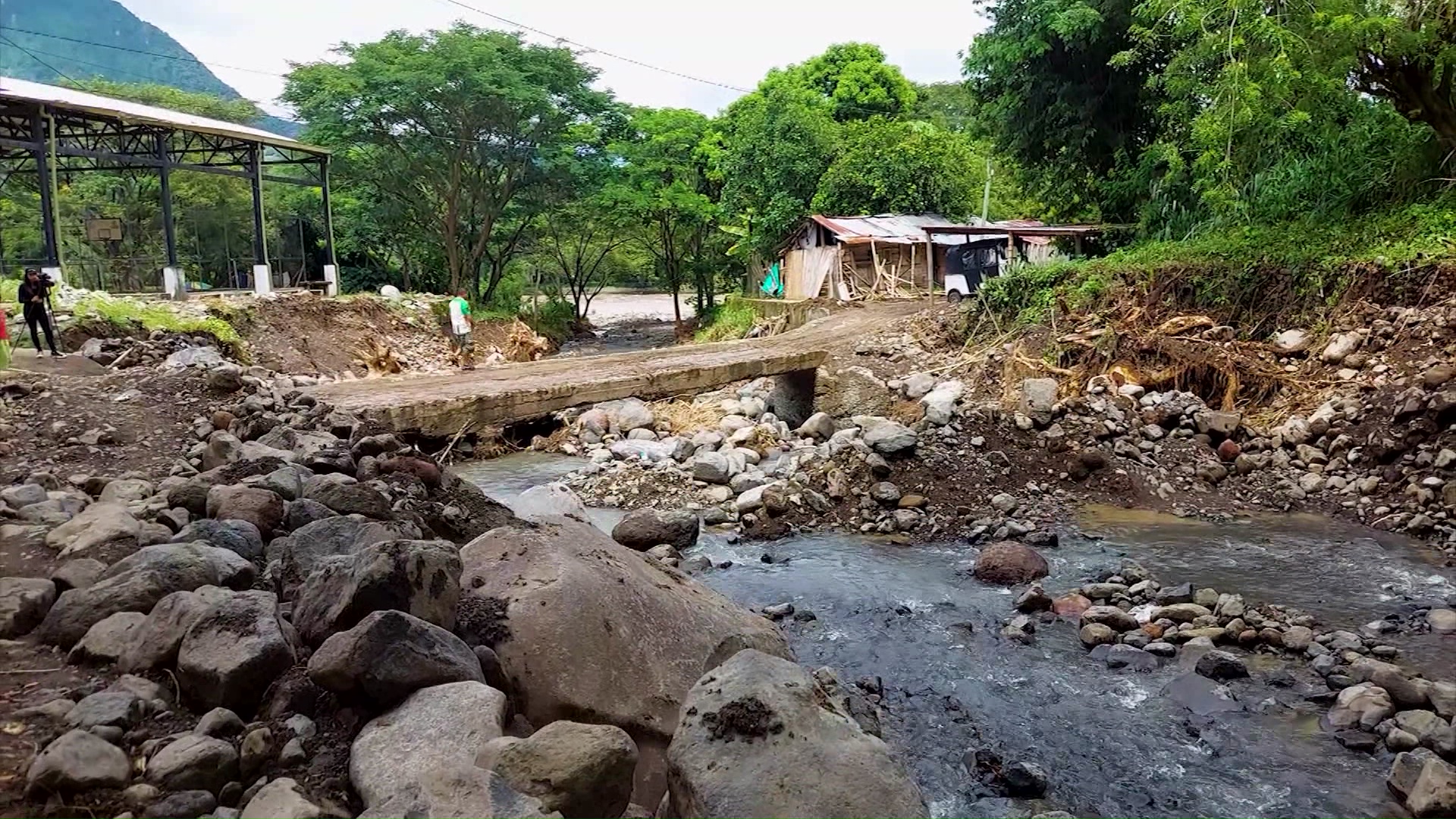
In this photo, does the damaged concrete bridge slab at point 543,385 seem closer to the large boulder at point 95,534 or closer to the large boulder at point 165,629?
the large boulder at point 95,534

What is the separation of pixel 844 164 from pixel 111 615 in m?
25.7

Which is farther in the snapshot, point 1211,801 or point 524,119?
point 524,119

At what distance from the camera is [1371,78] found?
1288cm

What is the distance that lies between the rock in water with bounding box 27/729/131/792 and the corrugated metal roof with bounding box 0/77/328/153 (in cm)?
1431

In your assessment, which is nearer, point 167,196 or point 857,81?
point 167,196

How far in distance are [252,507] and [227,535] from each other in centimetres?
48

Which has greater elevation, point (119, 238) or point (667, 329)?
point (119, 238)

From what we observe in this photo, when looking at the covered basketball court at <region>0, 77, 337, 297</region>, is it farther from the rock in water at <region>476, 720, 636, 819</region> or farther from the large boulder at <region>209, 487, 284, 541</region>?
the rock in water at <region>476, 720, 636, 819</region>

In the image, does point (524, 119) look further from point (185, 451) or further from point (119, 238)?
point (185, 451)

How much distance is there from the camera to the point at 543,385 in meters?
13.3

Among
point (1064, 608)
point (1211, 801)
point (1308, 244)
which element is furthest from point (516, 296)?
point (1211, 801)

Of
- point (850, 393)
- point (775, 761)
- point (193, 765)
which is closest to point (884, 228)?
point (850, 393)

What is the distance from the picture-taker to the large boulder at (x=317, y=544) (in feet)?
14.9

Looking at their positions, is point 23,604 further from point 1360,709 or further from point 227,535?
point 1360,709
